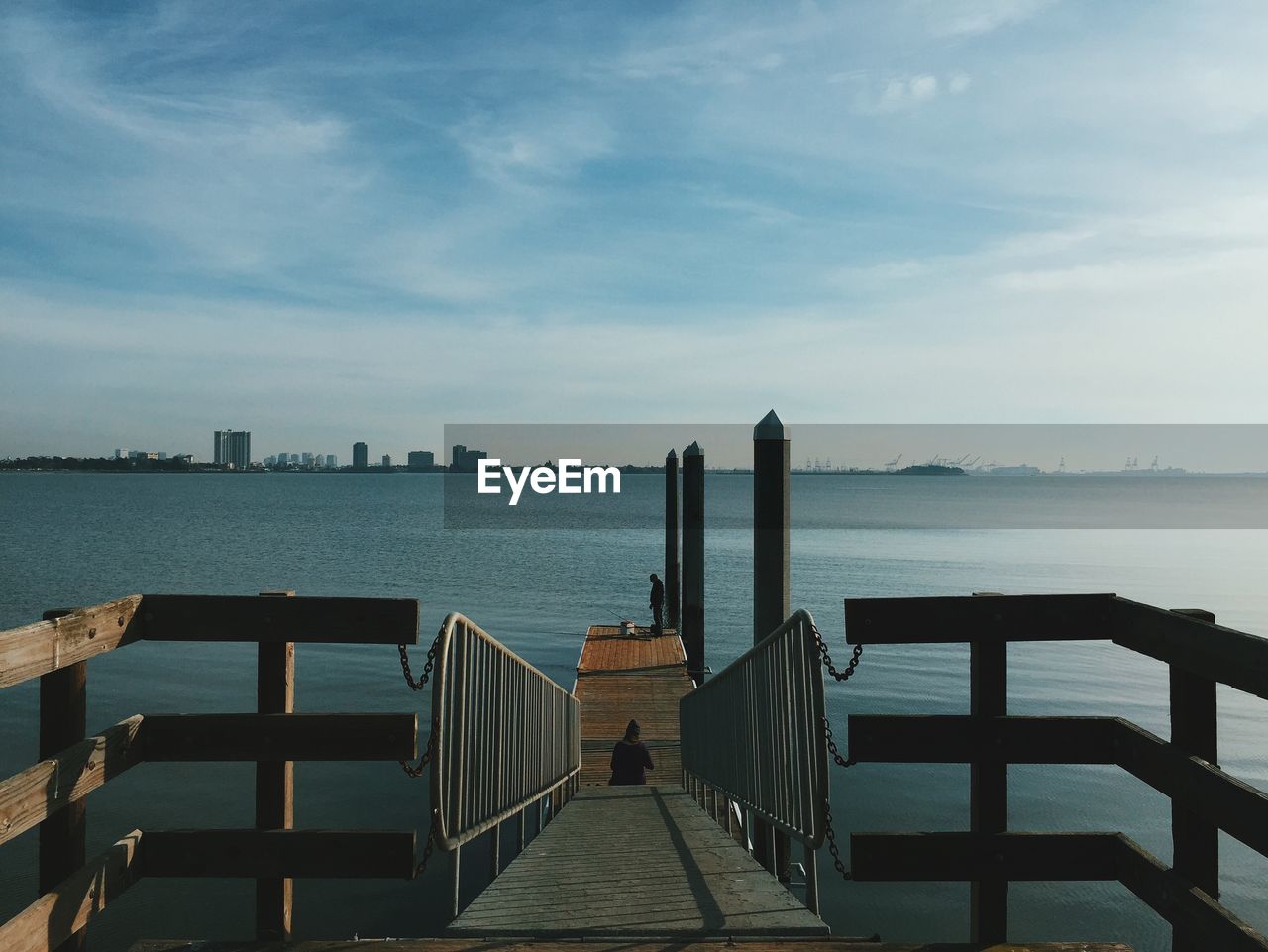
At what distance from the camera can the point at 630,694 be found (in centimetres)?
1672

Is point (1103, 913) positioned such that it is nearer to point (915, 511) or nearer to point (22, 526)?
point (22, 526)

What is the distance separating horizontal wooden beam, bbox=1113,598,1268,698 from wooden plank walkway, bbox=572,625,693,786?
8088 mm

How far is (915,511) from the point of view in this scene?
12700cm

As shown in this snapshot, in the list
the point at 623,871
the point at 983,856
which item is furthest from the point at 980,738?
the point at 623,871

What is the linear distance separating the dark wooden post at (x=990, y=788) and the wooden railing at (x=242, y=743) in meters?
2.10

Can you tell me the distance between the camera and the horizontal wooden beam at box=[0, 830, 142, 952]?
280 cm

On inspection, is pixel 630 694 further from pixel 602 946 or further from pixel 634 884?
pixel 602 946

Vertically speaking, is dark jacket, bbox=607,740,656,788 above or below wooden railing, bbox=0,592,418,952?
below

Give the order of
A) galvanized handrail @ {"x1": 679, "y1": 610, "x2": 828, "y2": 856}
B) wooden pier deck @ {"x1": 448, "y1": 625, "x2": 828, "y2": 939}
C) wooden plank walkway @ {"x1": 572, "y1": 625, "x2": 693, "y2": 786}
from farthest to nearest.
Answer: wooden plank walkway @ {"x1": 572, "y1": 625, "x2": 693, "y2": 786}
galvanized handrail @ {"x1": 679, "y1": 610, "x2": 828, "y2": 856}
wooden pier deck @ {"x1": 448, "y1": 625, "x2": 828, "y2": 939}

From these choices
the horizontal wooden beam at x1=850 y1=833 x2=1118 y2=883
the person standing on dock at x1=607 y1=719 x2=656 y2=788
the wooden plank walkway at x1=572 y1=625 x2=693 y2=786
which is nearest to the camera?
the horizontal wooden beam at x1=850 y1=833 x2=1118 y2=883

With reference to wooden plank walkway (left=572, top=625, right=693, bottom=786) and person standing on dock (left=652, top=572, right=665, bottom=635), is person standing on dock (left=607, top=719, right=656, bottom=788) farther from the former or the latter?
person standing on dock (left=652, top=572, right=665, bottom=635)

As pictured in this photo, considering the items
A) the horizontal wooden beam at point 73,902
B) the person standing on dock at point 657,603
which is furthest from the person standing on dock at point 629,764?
the person standing on dock at point 657,603

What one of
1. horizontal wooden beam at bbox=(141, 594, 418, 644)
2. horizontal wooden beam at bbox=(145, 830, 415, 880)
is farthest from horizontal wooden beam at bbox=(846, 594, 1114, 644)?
horizontal wooden beam at bbox=(145, 830, 415, 880)

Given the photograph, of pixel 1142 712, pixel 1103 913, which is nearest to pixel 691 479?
pixel 1142 712
